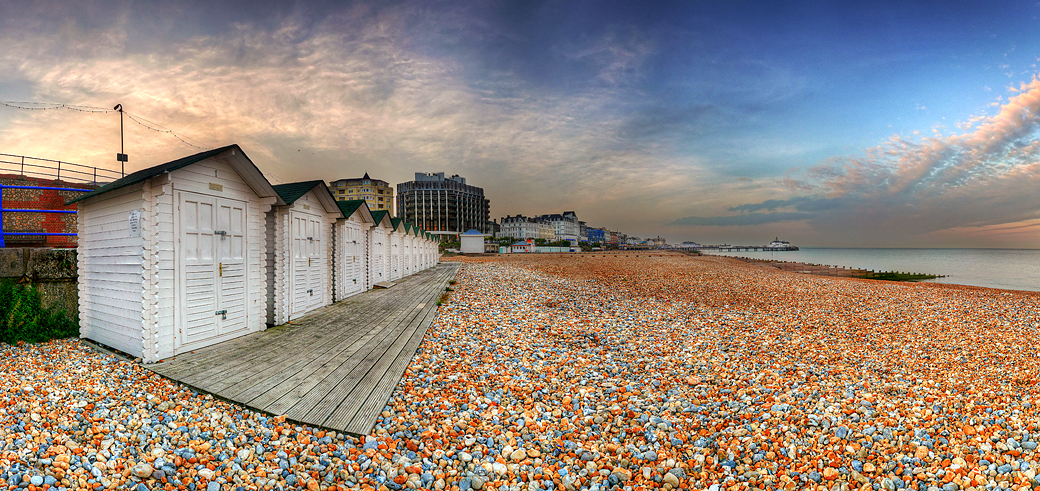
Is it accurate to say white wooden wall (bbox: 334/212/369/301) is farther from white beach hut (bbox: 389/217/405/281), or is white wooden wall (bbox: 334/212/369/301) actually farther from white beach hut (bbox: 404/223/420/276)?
white beach hut (bbox: 404/223/420/276)

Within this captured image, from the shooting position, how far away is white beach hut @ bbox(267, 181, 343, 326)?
9.88 metres

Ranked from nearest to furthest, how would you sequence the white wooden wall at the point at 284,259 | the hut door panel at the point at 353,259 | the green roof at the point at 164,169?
the green roof at the point at 164,169 → the white wooden wall at the point at 284,259 → the hut door panel at the point at 353,259

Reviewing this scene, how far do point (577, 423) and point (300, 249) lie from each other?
928 centimetres

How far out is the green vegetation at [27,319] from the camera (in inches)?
323

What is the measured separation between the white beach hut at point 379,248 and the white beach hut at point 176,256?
846cm

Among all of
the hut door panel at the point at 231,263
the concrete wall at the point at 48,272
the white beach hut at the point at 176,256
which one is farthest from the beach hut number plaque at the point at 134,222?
the concrete wall at the point at 48,272

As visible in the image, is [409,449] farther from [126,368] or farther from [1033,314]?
[1033,314]

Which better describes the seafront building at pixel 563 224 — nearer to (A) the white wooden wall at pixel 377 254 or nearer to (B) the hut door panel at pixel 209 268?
(A) the white wooden wall at pixel 377 254

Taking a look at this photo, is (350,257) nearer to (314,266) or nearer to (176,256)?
(314,266)

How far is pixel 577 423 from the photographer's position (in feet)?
17.7

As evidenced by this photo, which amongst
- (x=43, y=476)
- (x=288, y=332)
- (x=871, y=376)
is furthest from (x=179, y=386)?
(x=871, y=376)

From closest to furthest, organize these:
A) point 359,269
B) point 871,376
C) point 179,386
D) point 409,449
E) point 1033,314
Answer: point 409,449, point 179,386, point 871,376, point 1033,314, point 359,269

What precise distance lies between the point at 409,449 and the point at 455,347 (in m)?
3.92

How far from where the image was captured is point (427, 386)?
252 inches
